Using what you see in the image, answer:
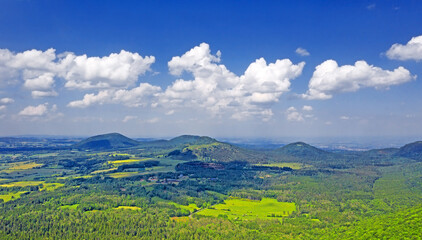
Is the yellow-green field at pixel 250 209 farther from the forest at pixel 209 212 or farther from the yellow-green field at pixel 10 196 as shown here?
the yellow-green field at pixel 10 196

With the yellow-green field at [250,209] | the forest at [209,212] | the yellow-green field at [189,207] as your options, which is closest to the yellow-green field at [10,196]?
the forest at [209,212]

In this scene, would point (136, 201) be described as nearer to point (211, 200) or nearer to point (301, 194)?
point (211, 200)

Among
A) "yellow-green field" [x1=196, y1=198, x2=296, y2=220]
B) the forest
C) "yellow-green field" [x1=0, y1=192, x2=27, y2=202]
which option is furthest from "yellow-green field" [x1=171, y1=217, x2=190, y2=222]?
"yellow-green field" [x1=0, y1=192, x2=27, y2=202]

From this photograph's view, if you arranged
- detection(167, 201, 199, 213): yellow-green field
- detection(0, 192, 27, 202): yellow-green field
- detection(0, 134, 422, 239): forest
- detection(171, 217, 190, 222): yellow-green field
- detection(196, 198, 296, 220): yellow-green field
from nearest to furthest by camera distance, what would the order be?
detection(0, 134, 422, 239): forest < detection(171, 217, 190, 222): yellow-green field < detection(196, 198, 296, 220): yellow-green field < detection(167, 201, 199, 213): yellow-green field < detection(0, 192, 27, 202): yellow-green field

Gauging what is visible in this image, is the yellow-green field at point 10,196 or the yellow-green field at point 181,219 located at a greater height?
the yellow-green field at point 181,219

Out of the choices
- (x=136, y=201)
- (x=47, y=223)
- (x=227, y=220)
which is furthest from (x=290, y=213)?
(x=47, y=223)

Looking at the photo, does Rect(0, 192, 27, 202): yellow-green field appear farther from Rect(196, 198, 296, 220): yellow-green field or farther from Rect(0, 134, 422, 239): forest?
Rect(196, 198, 296, 220): yellow-green field

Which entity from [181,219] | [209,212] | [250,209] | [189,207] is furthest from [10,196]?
[250,209]

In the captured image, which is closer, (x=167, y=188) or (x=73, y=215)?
(x=73, y=215)
